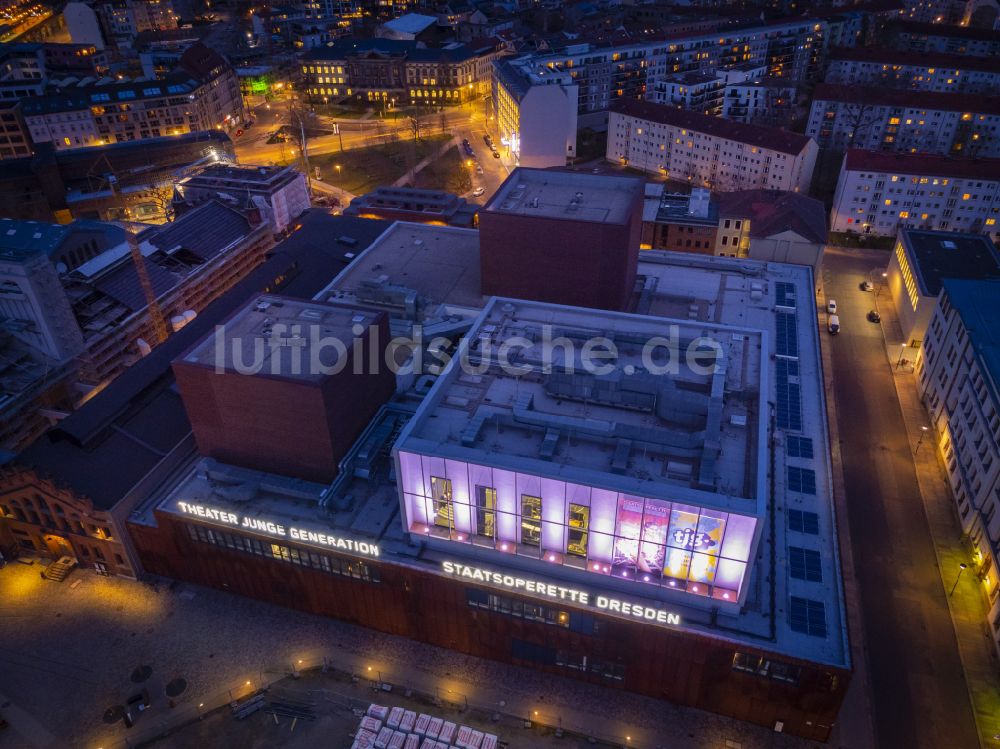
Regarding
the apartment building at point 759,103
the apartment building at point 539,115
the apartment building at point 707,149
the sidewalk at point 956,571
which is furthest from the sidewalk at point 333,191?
the sidewalk at point 956,571

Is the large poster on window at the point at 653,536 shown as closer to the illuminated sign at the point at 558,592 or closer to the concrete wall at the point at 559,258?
the illuminated sign at the point at 558,592

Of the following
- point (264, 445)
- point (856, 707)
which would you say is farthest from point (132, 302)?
point (856, 707)

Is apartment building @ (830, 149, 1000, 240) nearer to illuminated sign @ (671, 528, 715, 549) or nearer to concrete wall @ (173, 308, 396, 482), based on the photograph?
illuminated sign @ (671, 528, 715, 549)

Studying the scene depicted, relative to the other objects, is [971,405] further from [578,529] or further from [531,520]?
[531,520]

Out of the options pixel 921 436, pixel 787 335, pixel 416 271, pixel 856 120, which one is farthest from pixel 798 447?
pixel 856 120

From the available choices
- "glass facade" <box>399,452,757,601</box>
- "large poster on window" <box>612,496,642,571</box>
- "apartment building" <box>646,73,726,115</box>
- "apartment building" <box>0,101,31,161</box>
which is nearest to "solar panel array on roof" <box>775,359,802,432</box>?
"glass facade" <box>399,452,757,601</box>

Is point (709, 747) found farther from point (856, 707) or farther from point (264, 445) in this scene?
point (264, 445)
